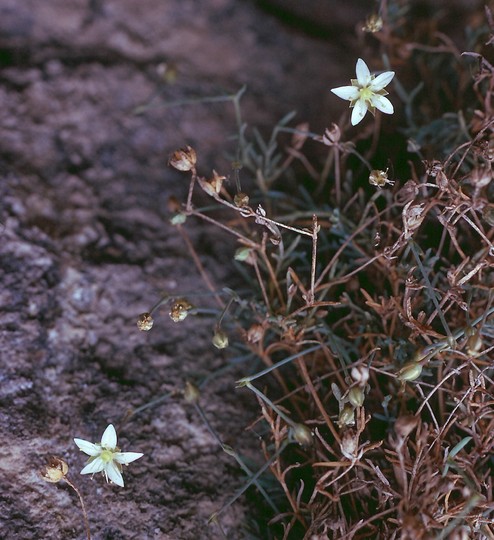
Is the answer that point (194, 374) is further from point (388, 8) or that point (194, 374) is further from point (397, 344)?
point (388, 8)

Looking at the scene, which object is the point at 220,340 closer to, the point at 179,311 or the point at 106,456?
the point at 179,311

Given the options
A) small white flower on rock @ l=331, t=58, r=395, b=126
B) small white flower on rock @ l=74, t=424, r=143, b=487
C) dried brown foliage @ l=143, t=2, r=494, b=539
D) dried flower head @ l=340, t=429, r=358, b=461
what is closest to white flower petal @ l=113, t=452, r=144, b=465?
small white flower on rock @ l=74, t=424, r=143, b=487

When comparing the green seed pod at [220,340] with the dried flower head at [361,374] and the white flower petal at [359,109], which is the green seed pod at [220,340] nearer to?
the dried flower head at [361,374]

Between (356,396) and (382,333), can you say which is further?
(382,333)

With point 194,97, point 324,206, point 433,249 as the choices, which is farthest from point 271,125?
point 433,249

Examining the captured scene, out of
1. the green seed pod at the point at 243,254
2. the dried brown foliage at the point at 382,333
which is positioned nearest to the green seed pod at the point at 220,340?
the dried brown foliage at the point at 382,333

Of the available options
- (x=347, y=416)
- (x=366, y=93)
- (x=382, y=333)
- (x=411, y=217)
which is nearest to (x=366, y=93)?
(x=366, y=93)
